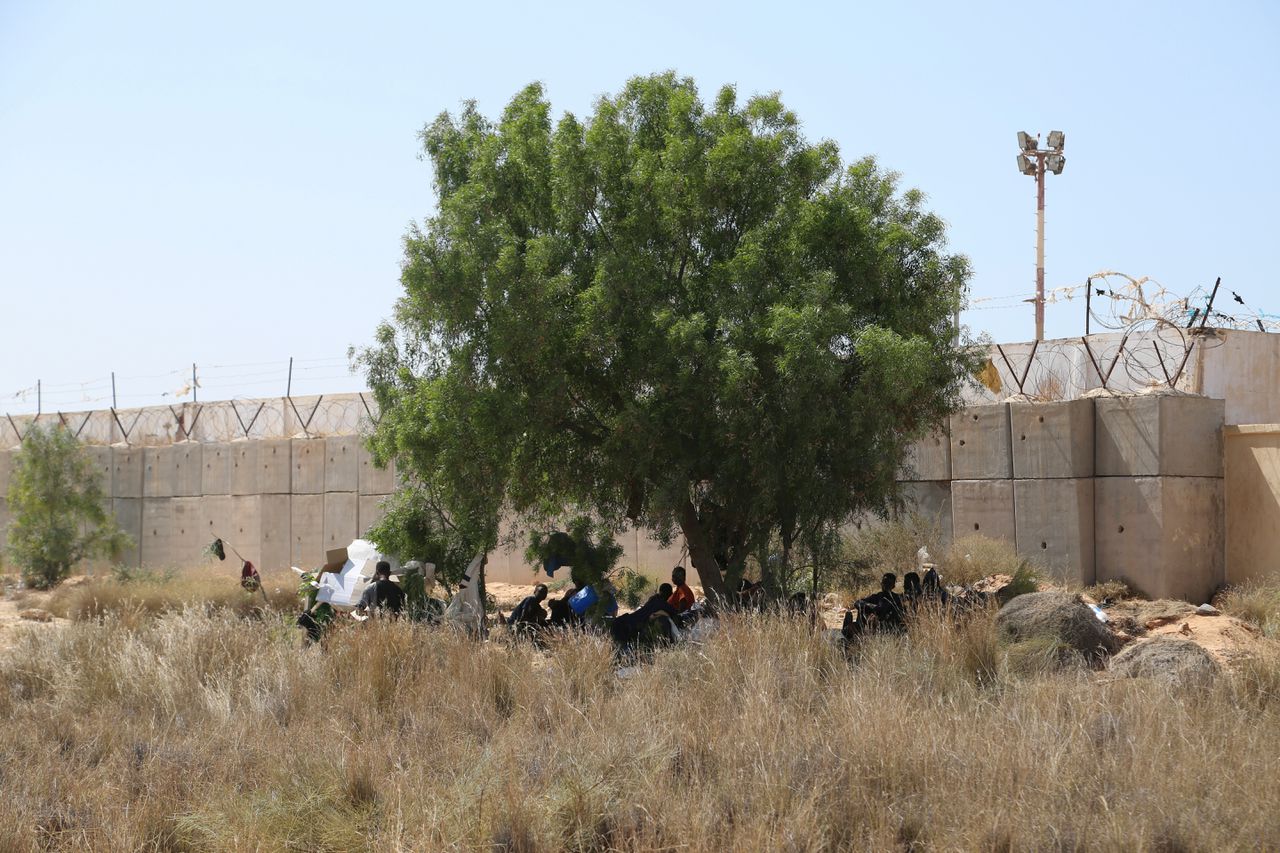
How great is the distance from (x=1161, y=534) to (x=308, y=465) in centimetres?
1655

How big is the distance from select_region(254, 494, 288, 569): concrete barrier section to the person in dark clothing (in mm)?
14995

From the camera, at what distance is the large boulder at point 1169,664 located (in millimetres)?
8234

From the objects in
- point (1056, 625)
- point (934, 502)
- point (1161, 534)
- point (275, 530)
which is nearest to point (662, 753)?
point (1056, 625)

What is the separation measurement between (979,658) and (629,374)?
4403 mm

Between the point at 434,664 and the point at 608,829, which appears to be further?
the point at 434,664

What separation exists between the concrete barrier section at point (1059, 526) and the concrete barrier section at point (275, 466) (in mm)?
15504

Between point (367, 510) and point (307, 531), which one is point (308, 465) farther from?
point (367, 510)

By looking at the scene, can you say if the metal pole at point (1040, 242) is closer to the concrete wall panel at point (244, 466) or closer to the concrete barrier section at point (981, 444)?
the concrete barrier section at point (981, 444)

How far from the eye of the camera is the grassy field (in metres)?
5.59

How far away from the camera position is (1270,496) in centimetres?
1515

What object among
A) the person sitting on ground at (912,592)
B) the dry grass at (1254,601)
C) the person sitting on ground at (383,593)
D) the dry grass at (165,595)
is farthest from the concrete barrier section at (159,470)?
the dry grass at (1254,601)

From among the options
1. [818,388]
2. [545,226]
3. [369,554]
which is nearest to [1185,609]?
[818,388]

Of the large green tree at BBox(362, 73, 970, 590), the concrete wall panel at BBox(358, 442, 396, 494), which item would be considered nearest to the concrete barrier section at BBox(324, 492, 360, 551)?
the concrete wall panel at BBox(358, 442, 396, 494)

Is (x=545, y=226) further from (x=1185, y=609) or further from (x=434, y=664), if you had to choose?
(x=1185, y=609)
